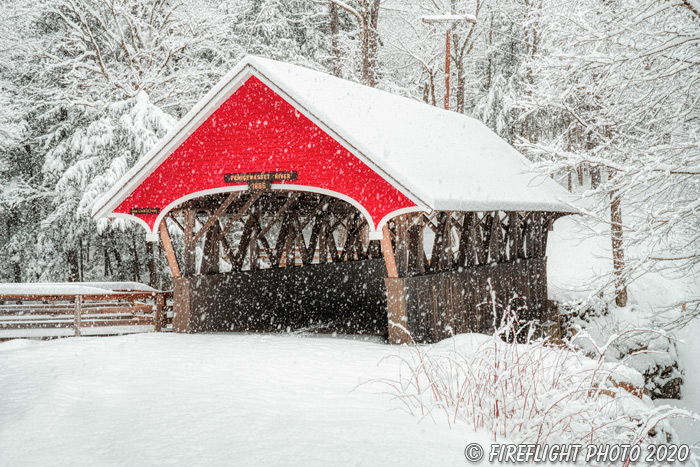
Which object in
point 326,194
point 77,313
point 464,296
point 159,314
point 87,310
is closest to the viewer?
point 326,194

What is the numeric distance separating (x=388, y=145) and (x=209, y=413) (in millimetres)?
6092

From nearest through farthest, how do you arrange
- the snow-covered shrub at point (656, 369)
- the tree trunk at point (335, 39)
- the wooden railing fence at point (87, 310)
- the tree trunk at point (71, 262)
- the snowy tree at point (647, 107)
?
the snowy tree at point (647, 107)
the wooden railing fence at point (87, 310)
the snow-covered shrub at point (656, 369)
the tree trunk at point (71, 262)
the tree trunk at point (335, 39)

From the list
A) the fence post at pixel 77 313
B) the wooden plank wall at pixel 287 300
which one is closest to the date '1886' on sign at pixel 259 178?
the wooden plank wall at pixel 287 300

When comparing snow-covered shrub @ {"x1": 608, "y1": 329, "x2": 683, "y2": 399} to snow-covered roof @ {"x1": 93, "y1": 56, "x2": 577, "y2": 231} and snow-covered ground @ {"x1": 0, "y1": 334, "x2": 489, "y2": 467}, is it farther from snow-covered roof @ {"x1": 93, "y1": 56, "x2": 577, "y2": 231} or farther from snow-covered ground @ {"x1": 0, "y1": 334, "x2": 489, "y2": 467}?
snow-covered ground @ {"x1": 0, "y1": 334, "x2": 489, "y2": 467}

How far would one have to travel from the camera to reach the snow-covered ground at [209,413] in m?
4.47

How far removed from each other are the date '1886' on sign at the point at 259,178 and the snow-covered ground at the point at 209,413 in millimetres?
2968

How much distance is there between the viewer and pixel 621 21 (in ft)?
28.8

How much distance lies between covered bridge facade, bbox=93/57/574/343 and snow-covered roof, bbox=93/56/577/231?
0.12 feet

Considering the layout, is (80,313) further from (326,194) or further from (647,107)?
(647,107)

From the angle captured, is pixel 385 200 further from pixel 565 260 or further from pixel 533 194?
pixel 565 260

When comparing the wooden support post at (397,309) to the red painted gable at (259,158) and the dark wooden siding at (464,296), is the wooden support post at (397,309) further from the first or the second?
the red painted gable at (259,158)

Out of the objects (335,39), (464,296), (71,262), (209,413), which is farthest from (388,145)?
(71,262)

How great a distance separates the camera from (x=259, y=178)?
35.1 feet

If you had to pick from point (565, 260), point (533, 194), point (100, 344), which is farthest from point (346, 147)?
point (565, 260)
